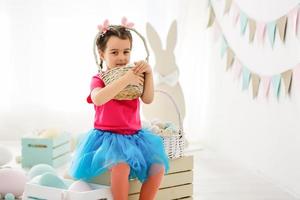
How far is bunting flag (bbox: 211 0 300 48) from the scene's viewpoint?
2.67m

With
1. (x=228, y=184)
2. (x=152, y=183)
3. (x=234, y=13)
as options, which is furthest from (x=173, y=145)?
(x=234, y=13)

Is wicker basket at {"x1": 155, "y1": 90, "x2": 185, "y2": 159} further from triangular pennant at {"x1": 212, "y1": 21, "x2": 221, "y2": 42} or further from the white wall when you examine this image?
triangular pennant at {"x1": 212, "y1": 21, "x2": 221, "y2": 42}

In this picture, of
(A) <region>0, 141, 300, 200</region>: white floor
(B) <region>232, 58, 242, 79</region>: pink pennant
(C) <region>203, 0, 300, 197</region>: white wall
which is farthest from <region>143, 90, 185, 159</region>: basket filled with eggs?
(B) <region>232, 58, 242, 79</region>: pink pennant

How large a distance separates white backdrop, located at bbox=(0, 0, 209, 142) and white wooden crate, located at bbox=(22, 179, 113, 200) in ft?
6.10

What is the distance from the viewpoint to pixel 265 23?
299 cm

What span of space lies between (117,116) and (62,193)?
40 cm

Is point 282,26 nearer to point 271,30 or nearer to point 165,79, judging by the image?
point 271,30

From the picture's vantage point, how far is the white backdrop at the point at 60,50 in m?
3.96

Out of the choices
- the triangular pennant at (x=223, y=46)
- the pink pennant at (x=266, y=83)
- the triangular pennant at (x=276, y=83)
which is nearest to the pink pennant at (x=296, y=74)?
the triangular pennant at (x=276, y=83)

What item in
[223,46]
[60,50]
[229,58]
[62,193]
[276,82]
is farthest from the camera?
[60,50]

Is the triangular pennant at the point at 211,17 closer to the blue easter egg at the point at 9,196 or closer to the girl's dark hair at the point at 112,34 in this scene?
the girl's dark hair at the point at 112,34

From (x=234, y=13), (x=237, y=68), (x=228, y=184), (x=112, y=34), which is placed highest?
(x=234, y=13)

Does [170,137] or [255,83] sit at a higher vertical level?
[255,83]

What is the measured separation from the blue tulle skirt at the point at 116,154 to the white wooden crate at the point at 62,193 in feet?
0.29
